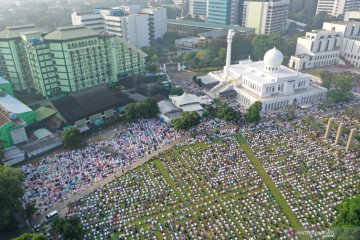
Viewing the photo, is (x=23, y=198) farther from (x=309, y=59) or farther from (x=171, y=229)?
(x=309, y=59)

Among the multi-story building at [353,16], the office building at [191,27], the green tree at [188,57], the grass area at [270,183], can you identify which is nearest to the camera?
the grass area at [270,183]

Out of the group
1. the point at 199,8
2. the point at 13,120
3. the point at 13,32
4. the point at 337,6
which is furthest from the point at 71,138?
the point at 337,6

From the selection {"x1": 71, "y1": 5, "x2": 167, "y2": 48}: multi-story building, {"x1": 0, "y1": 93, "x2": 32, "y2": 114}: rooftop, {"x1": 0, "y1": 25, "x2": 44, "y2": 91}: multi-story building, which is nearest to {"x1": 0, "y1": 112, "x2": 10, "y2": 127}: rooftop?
{"x1": 0, "y1": 93, "x2": 32, "y2": 114}: rooftop

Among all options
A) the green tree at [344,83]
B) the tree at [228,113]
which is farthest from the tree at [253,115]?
the green tree at [344,83]

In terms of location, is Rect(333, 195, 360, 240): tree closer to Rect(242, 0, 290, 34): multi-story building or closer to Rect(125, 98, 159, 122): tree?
Rect(125, 98, 159, 122): tree

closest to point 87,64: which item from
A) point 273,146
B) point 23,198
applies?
point 23,198

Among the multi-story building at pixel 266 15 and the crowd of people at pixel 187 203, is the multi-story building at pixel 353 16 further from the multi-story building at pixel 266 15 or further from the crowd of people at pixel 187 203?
the crowd of people at pixel 187 203
